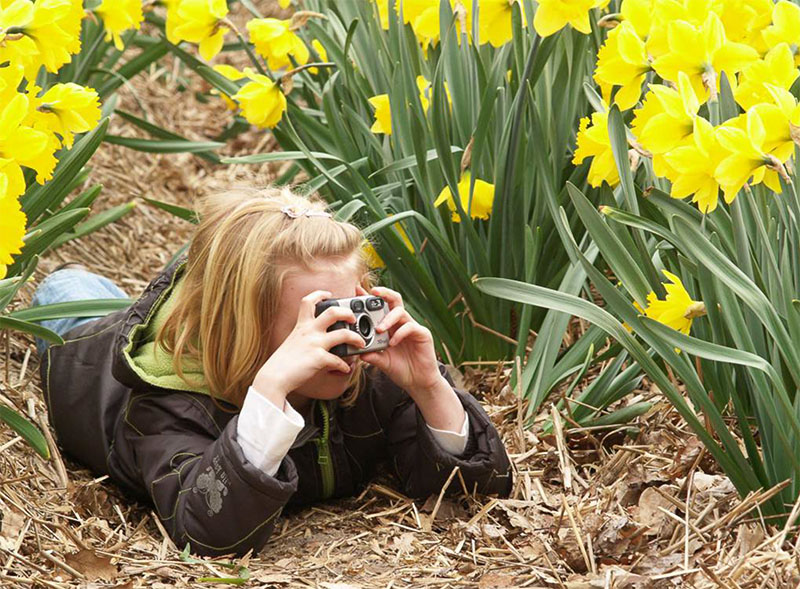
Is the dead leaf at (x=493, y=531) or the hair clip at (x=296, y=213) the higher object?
the hair clip at (x=296, y=213)

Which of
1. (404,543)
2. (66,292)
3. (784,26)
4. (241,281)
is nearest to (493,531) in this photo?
(404,543)

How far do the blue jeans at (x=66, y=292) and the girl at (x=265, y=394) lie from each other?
42 centimetres

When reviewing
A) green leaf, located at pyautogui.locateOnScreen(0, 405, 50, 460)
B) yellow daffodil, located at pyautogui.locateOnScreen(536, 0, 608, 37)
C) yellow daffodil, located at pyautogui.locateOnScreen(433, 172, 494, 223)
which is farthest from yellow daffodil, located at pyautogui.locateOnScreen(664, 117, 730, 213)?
green leaf, located at pyautogui.locateOnScreen(0, 405, 50, 460)

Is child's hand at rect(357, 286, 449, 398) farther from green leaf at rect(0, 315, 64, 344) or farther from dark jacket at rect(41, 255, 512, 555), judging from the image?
green leaf at rect(0, 315, 64, 344)

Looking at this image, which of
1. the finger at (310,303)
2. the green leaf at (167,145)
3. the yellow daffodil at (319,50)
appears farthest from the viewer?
the green leaf at (167,145)

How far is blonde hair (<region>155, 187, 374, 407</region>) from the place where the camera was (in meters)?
1.86

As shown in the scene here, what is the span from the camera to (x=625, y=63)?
1680mm

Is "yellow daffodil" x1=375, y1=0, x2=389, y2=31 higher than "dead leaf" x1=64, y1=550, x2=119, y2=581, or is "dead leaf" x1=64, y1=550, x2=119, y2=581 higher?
"yellow daffodil" x1=375, y1=0, x2=389, y2=31

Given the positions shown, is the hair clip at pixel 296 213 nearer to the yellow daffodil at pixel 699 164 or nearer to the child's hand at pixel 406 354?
the child's hand at pixel 406 354

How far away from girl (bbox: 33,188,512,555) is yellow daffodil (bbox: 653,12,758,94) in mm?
583

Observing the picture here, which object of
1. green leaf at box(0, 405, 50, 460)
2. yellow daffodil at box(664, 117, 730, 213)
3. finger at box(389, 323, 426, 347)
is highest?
yellow daffodil at box(664, 117, 730, 213)

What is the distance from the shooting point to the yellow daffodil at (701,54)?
1.56m

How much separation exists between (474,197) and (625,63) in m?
0.63

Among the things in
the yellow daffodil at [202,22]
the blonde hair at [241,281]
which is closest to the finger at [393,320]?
the blonde hair at [241,281]
